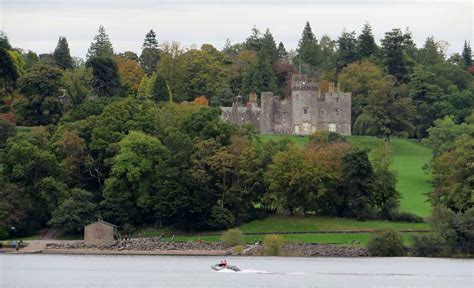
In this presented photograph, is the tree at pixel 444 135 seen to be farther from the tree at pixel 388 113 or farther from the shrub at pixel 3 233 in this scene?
the shrub at pixel 3 233

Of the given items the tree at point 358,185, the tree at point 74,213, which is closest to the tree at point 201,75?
the tree at point 358,185

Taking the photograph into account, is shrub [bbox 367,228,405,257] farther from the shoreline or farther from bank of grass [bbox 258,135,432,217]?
bank of grass [bbox 258,135,432,217]

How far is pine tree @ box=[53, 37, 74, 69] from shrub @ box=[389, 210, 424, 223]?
68.1 meters

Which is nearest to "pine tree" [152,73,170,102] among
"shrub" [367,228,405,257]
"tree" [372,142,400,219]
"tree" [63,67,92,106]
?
"tree" [63,67,92,106]

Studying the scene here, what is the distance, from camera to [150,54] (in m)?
176

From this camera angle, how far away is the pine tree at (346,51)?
16425cm

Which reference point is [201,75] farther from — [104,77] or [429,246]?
[429,246]

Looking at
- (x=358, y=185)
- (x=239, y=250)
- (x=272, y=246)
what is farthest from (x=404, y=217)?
(x=239, y=250)

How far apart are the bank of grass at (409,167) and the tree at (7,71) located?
23632 mm

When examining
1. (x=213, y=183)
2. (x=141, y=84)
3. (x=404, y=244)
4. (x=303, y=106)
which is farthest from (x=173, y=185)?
(x=141, y=84)

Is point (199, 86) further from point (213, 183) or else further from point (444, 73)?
point (213, 183)

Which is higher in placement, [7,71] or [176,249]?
[7,71]

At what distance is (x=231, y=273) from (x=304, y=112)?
176 feet

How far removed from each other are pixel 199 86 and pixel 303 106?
81.0 feet
